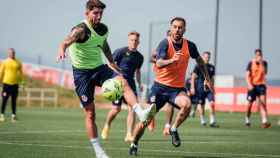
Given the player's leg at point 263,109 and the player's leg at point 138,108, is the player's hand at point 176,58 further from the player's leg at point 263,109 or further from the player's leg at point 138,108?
the player's leg at point 263,109

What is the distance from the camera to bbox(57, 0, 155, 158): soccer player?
38.5ft

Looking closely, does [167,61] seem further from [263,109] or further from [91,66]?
[263,109]

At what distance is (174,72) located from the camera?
48.1 feet

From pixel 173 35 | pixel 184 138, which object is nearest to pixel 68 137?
pixel 184 138

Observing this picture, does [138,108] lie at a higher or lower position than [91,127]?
higher

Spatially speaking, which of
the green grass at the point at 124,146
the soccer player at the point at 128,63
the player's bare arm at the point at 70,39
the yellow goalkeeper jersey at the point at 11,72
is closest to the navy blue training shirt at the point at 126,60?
the soccer player at the point at 128,63

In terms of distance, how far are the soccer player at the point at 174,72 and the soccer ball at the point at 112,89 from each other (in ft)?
6.23

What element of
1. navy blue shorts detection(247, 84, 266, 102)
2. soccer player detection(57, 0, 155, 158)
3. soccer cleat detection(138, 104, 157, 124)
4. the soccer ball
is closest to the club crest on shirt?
soccer player detection(57, 0, 155, 158)

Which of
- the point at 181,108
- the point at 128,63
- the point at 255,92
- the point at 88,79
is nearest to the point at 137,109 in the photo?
the point at 88,79

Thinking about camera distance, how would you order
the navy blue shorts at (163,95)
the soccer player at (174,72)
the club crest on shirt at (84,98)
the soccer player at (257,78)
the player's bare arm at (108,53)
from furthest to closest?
the soccer player at (257,78)
the navy blue shorts at (163,95)
the soccer player at (174,72)
the player's bare arm at (108,53)
the club crest on shirt at (84,98)

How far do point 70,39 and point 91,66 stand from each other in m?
0.87

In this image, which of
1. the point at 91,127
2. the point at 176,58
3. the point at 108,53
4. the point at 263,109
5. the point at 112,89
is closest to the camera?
the point at 112,89

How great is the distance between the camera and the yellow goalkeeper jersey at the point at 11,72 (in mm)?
27125

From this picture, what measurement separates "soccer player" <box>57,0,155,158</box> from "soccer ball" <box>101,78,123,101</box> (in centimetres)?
11
